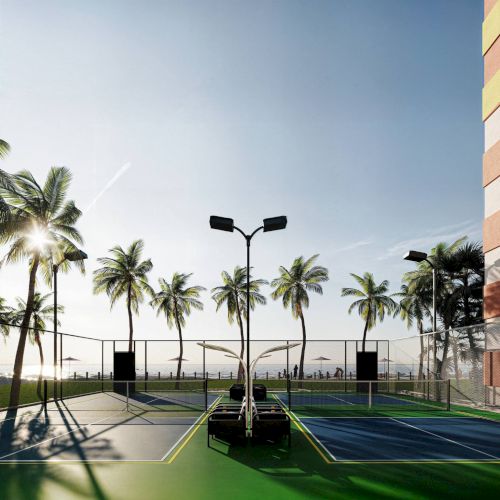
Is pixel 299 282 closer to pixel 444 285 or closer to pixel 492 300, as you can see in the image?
pixel 444 285

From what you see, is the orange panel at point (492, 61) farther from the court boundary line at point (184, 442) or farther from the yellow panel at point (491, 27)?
the court boundary line at point (184, 442)

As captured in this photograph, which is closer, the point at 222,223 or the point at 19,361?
the point at 222,223

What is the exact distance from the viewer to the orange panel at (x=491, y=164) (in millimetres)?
26066

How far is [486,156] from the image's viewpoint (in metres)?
27.5

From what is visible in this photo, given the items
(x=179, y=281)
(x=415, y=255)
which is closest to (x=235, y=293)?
(x=179, y=281)

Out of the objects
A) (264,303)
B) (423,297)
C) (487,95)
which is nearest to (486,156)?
(487,95)

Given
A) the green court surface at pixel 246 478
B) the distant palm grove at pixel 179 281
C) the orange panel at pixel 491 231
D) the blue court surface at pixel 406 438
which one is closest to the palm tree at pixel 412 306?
the distant palm grove at pixel 179 281

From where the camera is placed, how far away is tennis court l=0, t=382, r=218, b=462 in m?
12.3

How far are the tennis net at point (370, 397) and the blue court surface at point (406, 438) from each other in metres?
2.24

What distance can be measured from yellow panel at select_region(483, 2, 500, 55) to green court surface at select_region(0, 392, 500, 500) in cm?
2388

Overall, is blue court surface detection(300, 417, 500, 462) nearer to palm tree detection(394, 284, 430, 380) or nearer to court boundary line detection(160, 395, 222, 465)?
court boundary line detection(160, 395, 222, 465)

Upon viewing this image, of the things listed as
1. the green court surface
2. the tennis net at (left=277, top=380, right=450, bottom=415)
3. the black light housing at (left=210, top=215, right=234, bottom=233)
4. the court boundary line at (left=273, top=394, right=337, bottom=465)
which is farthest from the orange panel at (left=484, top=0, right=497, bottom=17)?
the green court surface

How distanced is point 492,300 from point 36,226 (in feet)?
87.7

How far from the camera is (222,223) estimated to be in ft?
52.5
